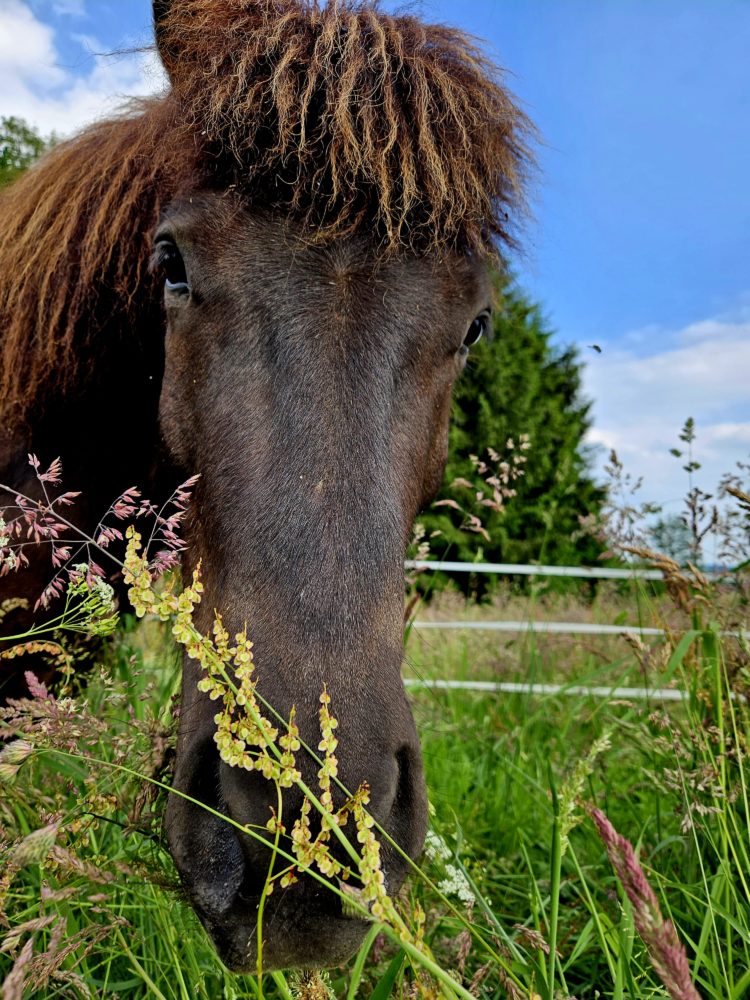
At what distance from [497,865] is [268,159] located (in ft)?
8.92

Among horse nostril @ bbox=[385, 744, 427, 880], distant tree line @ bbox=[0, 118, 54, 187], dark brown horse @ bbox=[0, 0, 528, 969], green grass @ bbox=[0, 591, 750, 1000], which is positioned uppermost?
distant tree line @ bbox=[0, 118, 54, 187]

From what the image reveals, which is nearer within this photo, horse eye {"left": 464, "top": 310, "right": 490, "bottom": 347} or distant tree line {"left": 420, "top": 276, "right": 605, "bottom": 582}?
horse eye {"left": 464, "top": 310, "right": 490, "bottom": 347}

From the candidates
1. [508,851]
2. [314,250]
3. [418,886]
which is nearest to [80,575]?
[314,250]

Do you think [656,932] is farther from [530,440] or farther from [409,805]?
[530,440]

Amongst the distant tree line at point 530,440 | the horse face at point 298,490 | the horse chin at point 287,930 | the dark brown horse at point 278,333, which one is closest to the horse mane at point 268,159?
the dark brown horse at point 278,333

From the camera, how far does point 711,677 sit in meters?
2.36

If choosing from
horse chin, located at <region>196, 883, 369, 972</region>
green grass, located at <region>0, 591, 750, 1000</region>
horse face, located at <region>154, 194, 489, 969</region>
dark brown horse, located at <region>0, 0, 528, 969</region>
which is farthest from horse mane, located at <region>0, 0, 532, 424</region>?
horse chin, located at <region>196, 883, 369, 972</region>

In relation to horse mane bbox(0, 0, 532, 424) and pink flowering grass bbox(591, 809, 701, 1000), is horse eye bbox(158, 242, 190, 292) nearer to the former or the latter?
horse mane bbox(0, 0, 532, 424)

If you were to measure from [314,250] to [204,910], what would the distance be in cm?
152

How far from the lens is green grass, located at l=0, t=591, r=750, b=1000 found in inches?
52.7

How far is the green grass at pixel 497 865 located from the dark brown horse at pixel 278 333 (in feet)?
0.69

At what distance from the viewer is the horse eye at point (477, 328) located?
2.39 m

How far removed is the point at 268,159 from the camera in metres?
1.86

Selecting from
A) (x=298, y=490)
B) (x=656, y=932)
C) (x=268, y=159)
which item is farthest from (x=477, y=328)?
(x=656, y=932)
